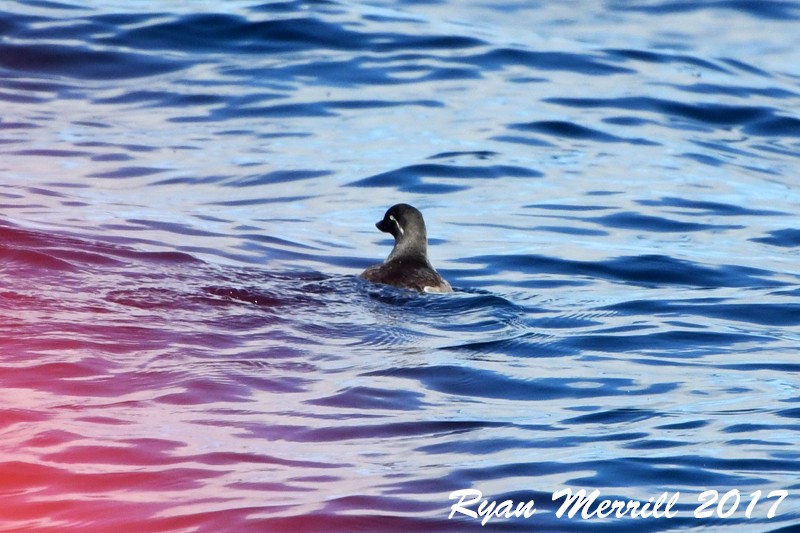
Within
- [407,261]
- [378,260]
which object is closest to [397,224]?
[407,261]

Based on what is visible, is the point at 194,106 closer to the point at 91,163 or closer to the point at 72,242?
the point at 91,163

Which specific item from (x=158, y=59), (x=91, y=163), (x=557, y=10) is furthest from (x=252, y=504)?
(x=557, y=10)

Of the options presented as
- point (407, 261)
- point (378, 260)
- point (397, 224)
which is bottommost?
point (378, 260)

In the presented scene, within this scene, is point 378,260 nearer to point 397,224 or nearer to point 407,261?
point 397,224

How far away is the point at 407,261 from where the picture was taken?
9.89 m

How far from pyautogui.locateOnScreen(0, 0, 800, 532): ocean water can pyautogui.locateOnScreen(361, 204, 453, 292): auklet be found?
0.21m

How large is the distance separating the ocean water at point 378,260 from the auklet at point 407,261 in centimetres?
21

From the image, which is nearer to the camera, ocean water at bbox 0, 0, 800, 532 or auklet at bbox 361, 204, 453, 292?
ocean water at bbox 0, 0, 800, 532

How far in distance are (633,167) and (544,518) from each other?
9.17m

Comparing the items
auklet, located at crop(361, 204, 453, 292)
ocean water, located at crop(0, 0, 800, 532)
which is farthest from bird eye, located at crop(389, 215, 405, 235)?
ocean water, located at crop(0, 0, 800, 532)

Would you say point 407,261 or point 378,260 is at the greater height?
point 407,261

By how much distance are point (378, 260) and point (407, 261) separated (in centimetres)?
140

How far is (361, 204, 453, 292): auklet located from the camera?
9.60m

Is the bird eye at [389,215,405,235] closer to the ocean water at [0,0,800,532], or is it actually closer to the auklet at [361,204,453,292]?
the auklet at [361,204,453,292]
